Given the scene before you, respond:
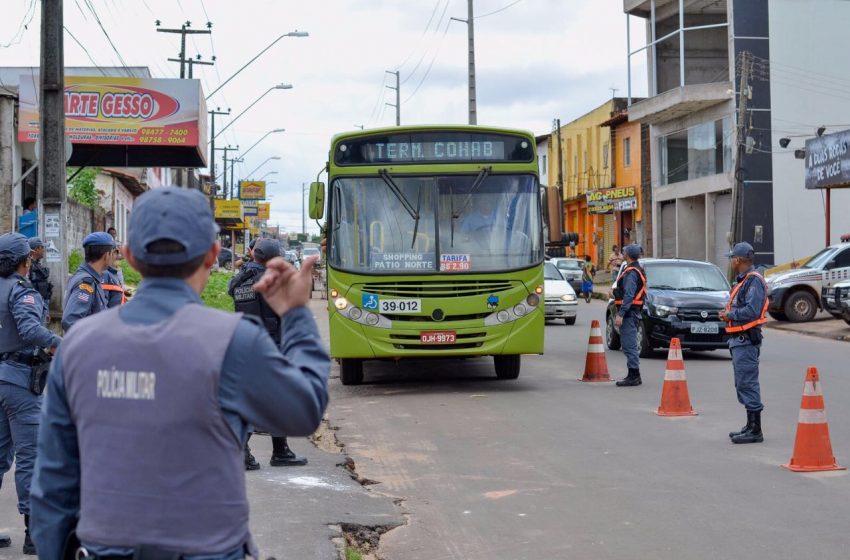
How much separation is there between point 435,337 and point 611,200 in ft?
137

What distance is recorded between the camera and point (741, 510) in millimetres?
7504

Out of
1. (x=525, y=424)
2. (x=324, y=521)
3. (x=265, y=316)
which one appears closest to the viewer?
(x=324, y=521)

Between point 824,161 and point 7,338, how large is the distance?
93.9ft

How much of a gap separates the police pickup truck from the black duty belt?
878 inches

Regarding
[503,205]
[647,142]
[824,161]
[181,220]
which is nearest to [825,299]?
[824,161]

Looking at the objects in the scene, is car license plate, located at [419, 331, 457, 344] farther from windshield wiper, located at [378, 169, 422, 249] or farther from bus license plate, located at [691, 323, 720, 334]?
bus license plate, located at [691, 323, 720, 334]

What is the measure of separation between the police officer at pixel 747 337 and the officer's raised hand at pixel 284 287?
743 cm

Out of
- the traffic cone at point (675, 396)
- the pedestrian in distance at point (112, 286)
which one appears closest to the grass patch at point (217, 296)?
the traffic cone at point (675, 396)

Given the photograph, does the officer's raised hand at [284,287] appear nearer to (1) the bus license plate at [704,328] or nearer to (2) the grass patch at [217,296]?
(1) the bus license plate at [704,328]

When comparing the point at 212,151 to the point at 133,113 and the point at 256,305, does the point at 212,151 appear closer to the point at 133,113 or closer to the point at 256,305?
the point at 133,113

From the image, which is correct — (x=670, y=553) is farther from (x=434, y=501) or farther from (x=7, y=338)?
(x=7, y=338)

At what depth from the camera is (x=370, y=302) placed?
13.9 metres

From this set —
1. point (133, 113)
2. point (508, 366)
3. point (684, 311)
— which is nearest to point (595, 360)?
point (508, 366)

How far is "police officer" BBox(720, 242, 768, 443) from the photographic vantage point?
9.88 m
